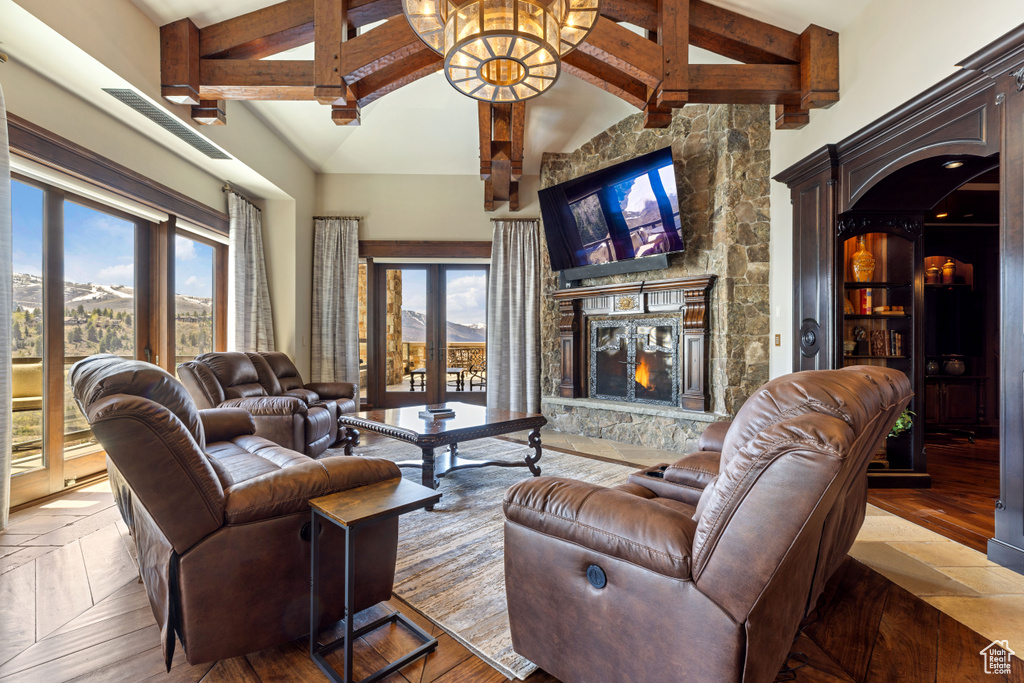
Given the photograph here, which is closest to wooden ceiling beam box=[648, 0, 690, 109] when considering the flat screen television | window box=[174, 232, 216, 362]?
the flat screen television

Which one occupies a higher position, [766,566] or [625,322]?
[625,322]

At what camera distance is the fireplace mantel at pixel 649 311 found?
457 cm

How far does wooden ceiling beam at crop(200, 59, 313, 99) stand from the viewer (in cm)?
346

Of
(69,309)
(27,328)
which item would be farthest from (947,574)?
(69,309)

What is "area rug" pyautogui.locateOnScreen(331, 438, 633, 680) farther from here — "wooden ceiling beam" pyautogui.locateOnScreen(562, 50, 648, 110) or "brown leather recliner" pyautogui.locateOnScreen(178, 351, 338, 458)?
"wooden ceiling beam" pyautogui.locateOnScreen(562, 50, 648, 110)

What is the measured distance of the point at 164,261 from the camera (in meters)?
4.29

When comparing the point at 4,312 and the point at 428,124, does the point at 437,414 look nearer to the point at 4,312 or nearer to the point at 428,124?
the point at 4,312

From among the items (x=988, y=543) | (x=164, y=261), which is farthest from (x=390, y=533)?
(x=164, y=261)

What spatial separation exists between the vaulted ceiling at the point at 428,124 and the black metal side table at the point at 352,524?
3.50 meters

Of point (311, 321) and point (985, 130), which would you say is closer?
point (985, 130)

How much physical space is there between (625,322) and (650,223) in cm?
114

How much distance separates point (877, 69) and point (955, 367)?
404cm

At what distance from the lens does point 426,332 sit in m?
6.90

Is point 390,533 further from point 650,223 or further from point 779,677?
point 650,223
